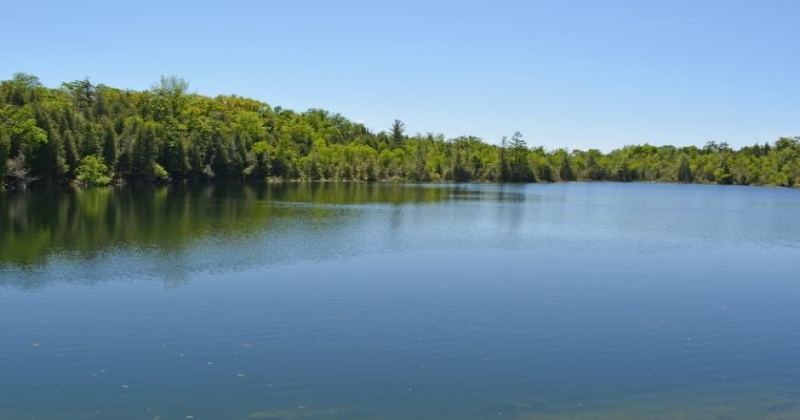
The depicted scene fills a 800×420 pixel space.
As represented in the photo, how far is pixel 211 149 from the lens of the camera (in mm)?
120250

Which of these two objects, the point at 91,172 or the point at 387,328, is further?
the point at 91,172

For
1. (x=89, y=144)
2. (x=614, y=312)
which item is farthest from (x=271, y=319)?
(x=89, y=144)

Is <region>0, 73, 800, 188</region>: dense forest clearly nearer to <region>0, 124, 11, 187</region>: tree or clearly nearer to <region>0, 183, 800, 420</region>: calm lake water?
<region>0, 124, 11, 187</region>: tree

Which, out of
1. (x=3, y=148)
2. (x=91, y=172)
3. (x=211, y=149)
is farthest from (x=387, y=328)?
(x=211, y=149)

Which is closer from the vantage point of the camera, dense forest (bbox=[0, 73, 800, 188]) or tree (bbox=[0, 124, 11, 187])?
tree (bbox=[0, 124, 11, 187])

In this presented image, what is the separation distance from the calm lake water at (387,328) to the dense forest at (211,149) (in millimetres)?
52599

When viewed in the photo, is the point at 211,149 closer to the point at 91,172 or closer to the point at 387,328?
the point at 91,172

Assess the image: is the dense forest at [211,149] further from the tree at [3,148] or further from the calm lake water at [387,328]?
the calm lake water at [387,328]

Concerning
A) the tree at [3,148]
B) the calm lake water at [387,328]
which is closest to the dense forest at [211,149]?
the tree at [3,148]

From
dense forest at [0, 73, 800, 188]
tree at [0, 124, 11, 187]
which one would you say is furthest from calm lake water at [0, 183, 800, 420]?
dense forest at [0, 73, 800, 188]

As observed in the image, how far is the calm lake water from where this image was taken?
12.6m

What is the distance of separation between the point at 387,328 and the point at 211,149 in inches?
4315

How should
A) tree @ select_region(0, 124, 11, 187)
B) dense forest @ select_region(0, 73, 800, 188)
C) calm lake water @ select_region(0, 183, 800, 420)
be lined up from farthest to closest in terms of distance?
dense forest @ select_region(0, 73, 800, 188), tree @ select_region(0, 124, 11, 187), calm lake water @ select_region(0, 183, 800, 420)

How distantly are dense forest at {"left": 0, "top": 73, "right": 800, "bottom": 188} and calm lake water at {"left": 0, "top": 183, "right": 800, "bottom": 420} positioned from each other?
52.6m
